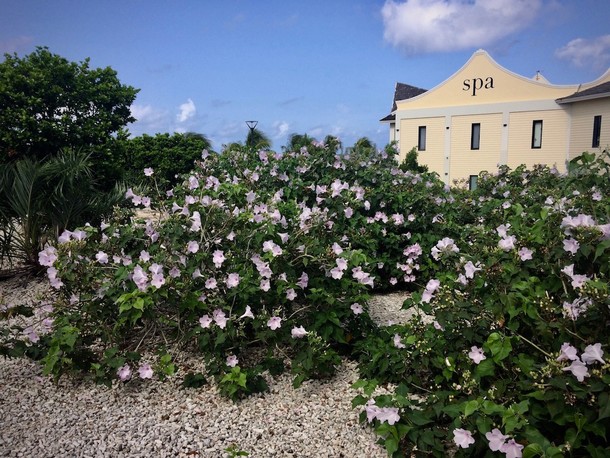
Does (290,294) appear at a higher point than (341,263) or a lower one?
lower

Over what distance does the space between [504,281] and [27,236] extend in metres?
5.36

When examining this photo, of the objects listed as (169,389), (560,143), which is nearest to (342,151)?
(169,389)

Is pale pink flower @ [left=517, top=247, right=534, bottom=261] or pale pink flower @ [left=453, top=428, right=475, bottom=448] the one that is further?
pale pink flower @ [left=517, top=247, right=534, bottom=261]

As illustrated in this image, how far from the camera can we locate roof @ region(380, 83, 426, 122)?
28.1 m

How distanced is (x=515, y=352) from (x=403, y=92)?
1103 inches

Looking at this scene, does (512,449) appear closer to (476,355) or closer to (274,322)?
(476,355)

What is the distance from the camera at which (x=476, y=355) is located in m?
2.27

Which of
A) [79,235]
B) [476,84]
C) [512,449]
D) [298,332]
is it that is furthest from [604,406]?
[476,84]

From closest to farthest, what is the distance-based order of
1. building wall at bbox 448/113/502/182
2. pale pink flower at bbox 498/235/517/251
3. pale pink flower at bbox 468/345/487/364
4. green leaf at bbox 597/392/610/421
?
green leaf at bbox 597/392/610/421 < pale pink flower at bbox 468/345/487/364 < pale pink flower at bbox 498/235/517/251 < building wall at bbox 448/113/502/182

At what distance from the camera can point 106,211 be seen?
19.8 feet

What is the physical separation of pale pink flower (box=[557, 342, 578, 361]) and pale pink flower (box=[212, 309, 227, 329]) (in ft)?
5.71

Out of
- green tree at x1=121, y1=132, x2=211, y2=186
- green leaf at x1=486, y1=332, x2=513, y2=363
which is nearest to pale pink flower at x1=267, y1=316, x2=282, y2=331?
green leaf at x1=486, y1=332, x2=513, y2=363

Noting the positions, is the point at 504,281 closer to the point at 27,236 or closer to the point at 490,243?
the point at 490,243

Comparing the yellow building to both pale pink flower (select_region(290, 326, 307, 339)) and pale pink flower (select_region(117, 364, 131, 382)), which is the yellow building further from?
pale pink flower (select_region(117, 364, 131, 382))
